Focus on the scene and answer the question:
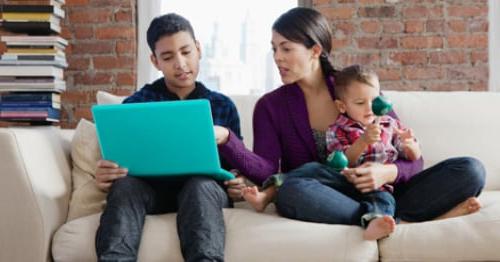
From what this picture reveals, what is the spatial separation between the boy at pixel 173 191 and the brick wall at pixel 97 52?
4.55 feet

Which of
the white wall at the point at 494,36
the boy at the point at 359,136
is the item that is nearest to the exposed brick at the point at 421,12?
the white wall at the point at 494,36

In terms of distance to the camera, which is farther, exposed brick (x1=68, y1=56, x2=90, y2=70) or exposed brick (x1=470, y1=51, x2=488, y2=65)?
exposed brick (x1=68, y1=56, x2=90, y2=70)

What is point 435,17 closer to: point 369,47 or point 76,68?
point 369,47

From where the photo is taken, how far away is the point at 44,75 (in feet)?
10.0

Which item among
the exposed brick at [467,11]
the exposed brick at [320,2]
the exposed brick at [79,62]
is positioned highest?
the exposed brick at [320,2]

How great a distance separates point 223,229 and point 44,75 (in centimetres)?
182

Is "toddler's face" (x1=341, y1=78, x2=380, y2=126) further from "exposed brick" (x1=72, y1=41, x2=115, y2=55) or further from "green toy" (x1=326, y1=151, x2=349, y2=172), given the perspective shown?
"exposed brick" (x1=72, y1=41, x2=115, y2=55)

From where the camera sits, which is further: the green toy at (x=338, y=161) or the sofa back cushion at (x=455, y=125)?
the sofa back cushion at (x=455, y=125)

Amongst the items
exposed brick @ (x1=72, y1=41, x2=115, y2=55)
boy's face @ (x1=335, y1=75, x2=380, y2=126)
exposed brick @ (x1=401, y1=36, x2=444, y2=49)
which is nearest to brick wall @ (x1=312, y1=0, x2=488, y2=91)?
exposed brick @ (x1=401, y1=36, x2=444, y2=49)

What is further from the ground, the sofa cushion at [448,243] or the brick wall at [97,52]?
the brick wall at [97,52]

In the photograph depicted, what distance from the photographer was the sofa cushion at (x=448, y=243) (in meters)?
1.50

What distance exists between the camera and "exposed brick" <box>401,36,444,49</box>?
10.7 ft

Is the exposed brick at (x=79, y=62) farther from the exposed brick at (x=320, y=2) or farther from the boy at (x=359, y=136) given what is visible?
the boy at (x=359, y=136)

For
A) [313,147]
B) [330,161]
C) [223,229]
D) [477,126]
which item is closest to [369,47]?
[477,126]
